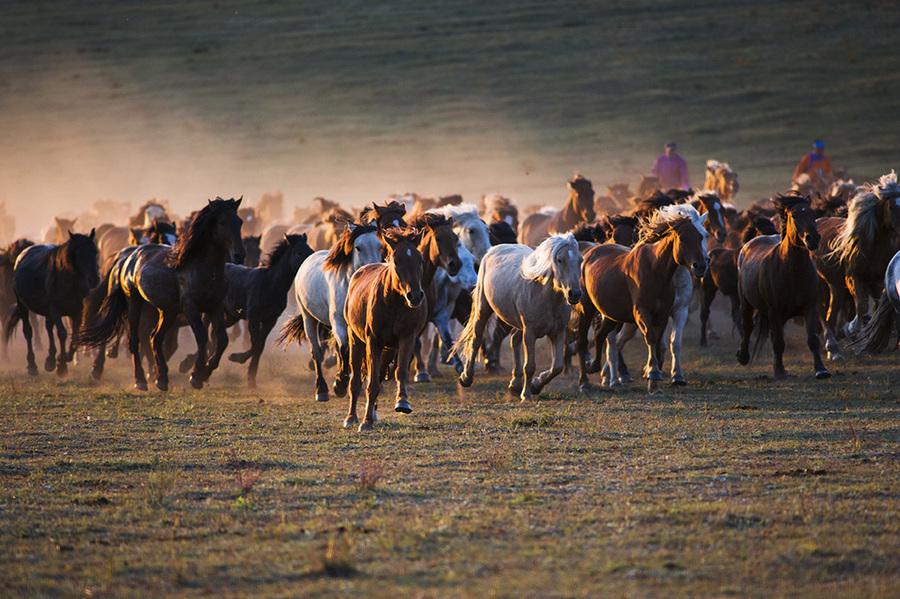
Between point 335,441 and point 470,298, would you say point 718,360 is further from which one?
point 335,441

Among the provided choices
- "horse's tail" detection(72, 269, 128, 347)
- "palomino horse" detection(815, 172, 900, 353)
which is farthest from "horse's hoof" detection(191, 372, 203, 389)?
"palomino horse" detection(815, 172, 900, 353)

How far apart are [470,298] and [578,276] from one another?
3.64 m

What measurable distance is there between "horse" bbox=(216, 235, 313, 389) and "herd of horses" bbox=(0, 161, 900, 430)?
20 mm

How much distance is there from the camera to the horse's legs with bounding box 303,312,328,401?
11.0 m

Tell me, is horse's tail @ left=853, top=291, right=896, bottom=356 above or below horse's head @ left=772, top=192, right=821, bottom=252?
below

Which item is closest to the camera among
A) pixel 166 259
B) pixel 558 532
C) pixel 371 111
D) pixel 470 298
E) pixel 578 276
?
pixel 558 532

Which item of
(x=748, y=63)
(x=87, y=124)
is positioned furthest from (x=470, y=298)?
(x=87, y=124)

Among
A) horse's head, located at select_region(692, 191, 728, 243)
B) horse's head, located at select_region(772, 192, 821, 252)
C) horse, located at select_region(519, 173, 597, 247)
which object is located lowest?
horse's head, located at select_region(772, 192, 821, 252)

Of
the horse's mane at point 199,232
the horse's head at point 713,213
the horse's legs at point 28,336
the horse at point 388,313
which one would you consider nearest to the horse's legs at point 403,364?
the horse at point 388,313

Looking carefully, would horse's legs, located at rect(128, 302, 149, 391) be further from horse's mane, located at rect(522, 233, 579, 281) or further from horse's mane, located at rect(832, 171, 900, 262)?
horse's mane, located at rect(832, 171, 900, 262)

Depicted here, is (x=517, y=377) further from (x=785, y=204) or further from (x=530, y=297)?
(x=785, y=204)

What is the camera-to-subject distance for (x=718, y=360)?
45.6 ft

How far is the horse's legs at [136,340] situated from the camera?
12453 mm

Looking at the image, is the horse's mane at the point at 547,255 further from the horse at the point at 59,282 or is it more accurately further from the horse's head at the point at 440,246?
the horse at the point at 59,282
